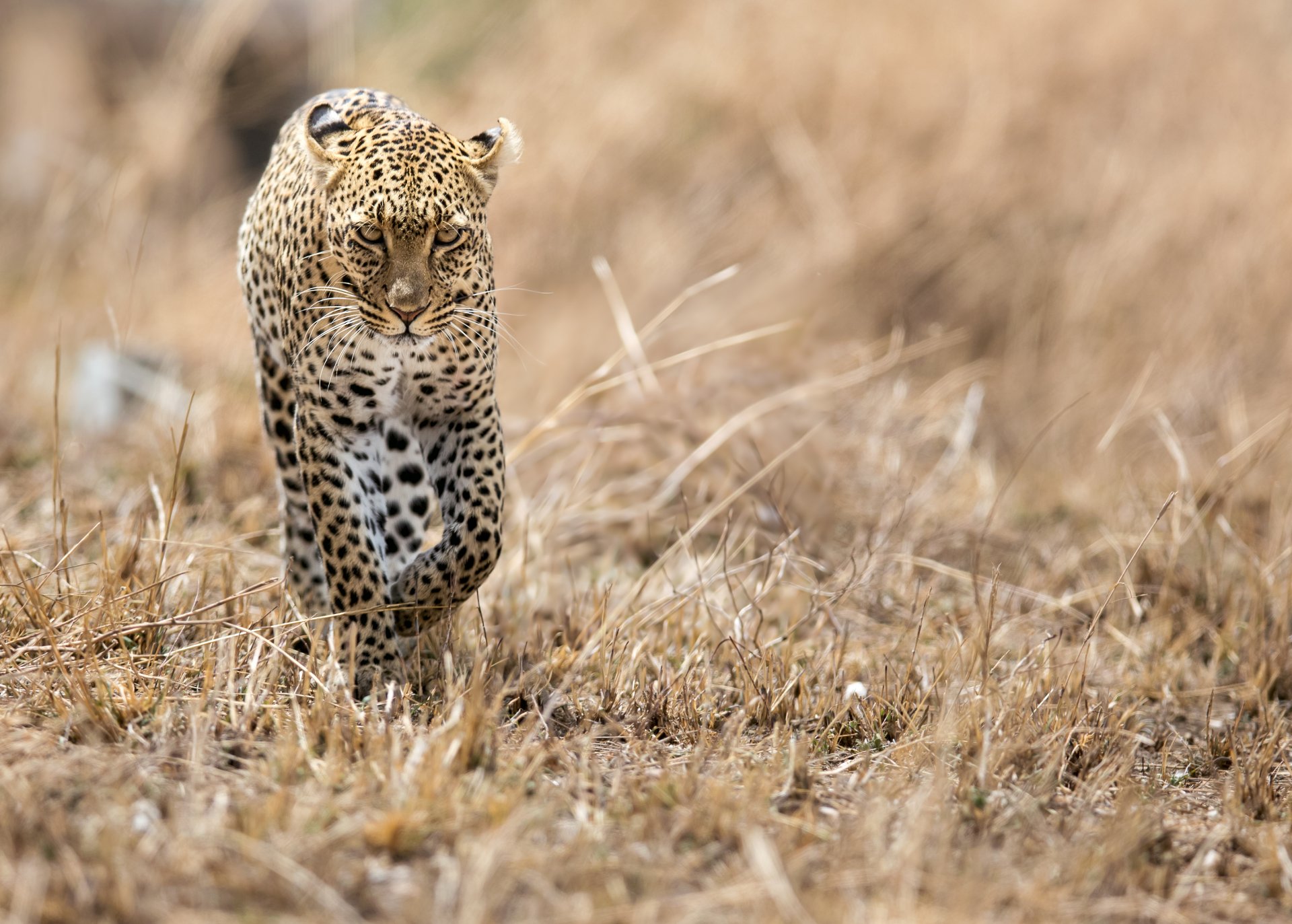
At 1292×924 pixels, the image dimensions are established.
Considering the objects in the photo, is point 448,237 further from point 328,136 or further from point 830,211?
point 830,211

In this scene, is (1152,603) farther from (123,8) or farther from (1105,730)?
(123,8)

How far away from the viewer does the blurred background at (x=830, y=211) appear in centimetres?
802

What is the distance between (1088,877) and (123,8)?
14564 millimetres

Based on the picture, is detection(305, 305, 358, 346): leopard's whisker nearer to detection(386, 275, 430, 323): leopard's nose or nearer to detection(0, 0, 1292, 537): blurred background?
A: detection(386, 275, 430, 323): leopard's nose

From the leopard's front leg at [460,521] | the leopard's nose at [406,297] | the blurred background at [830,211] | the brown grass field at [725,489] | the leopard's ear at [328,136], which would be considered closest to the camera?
the brown grass field at [725,489]

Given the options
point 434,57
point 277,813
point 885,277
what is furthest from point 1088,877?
point 434,57

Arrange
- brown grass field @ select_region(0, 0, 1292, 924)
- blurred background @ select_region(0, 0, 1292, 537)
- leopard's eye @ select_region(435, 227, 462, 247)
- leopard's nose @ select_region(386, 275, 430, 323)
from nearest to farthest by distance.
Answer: brown grass field @ select_region(0, 0, 1292, 924)
leopard's nose @ select_region(386, 275, 430, 323)
leopard's eye @ select_region(435, 227, 462, 247)
blurred background @ select_region(0, 0, 1292, 537)

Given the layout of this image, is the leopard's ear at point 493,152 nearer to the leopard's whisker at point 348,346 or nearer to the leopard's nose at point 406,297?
the leopard's nose at point 406,297

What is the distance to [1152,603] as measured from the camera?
5.55 m

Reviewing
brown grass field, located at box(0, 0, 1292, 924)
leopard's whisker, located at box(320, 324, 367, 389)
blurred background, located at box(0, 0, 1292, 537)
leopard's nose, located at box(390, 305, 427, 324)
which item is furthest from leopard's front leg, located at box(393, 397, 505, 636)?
blurred background, located at box(0, 0, 1292, 537)

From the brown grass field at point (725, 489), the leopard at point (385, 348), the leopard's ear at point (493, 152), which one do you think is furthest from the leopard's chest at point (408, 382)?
the brown grass field at point (725, 489)

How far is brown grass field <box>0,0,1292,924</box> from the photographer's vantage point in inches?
121

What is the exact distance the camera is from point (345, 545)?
13.6ft

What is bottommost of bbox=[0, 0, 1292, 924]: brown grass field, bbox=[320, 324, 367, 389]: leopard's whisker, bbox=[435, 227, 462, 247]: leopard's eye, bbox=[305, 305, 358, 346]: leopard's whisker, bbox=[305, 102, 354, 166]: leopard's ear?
bbox=[0, 0, 1292, 924]: brown grass field
